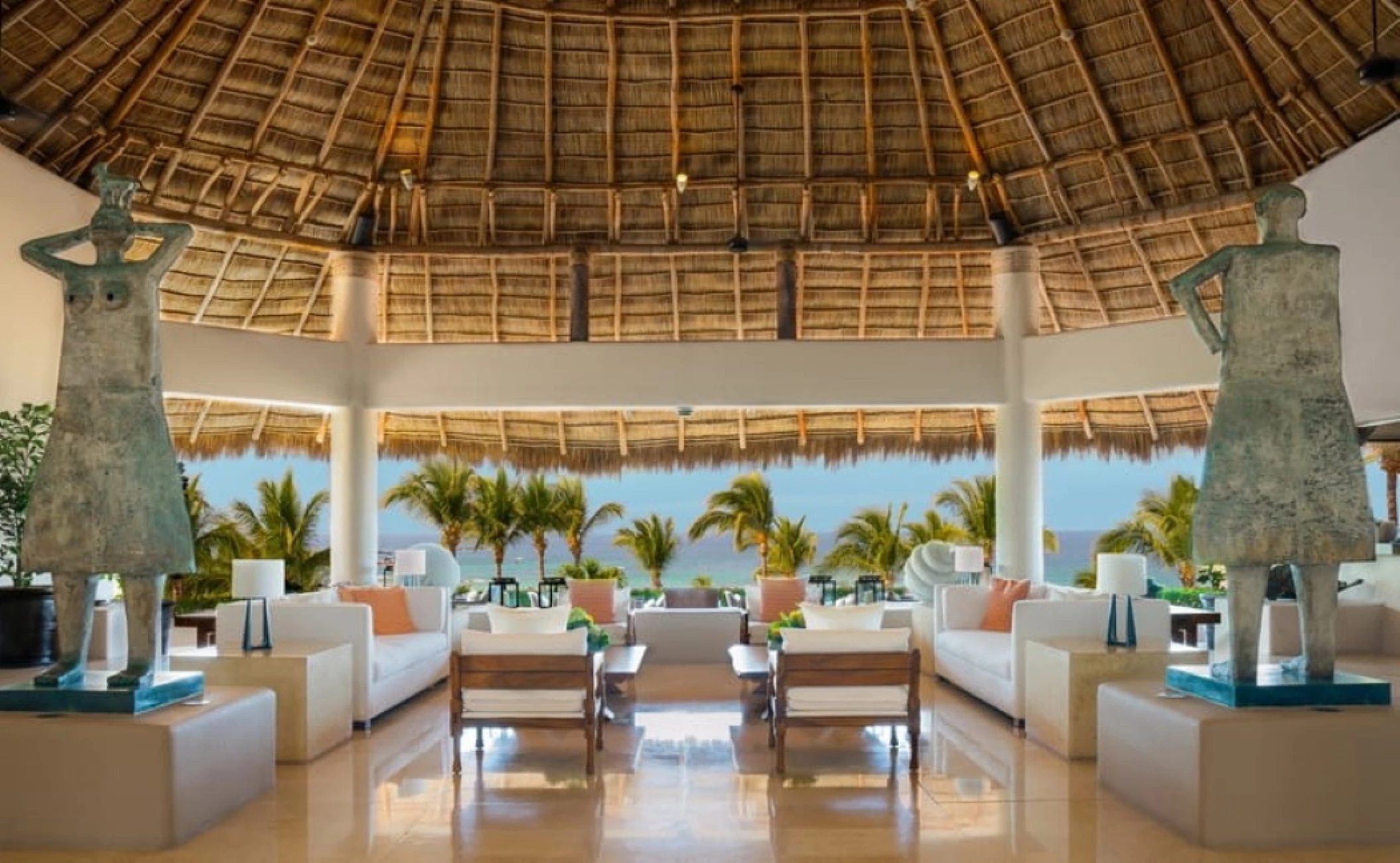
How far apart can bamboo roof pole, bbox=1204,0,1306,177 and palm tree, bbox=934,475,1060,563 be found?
5.03m

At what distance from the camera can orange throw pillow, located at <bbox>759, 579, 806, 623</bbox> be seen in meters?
10.9

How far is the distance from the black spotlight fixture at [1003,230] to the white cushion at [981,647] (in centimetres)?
386

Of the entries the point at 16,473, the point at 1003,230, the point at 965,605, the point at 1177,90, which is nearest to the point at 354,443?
the point at 16,473

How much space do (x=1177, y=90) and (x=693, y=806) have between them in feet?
23.4

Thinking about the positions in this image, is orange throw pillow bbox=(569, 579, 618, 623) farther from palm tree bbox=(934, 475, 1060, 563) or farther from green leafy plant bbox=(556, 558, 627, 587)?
palm tree bbox=(934, 475, 1060, 563)

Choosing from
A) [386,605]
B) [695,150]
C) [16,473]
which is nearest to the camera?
[16,473]

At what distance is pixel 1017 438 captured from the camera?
11.6m

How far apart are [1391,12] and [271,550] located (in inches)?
427

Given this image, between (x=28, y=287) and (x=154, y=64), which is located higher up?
(x=154, y=64)

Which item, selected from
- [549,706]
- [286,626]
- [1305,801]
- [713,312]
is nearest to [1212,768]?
[1305,801]

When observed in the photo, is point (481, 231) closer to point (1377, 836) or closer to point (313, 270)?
point (313, 270)

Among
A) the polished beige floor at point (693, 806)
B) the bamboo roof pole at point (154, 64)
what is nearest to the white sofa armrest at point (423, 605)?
the polished beige floor at point (693, 806)

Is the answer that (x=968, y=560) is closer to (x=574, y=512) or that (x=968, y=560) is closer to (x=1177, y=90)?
(x=1177, y=90)

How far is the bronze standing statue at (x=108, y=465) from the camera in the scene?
5340mm
